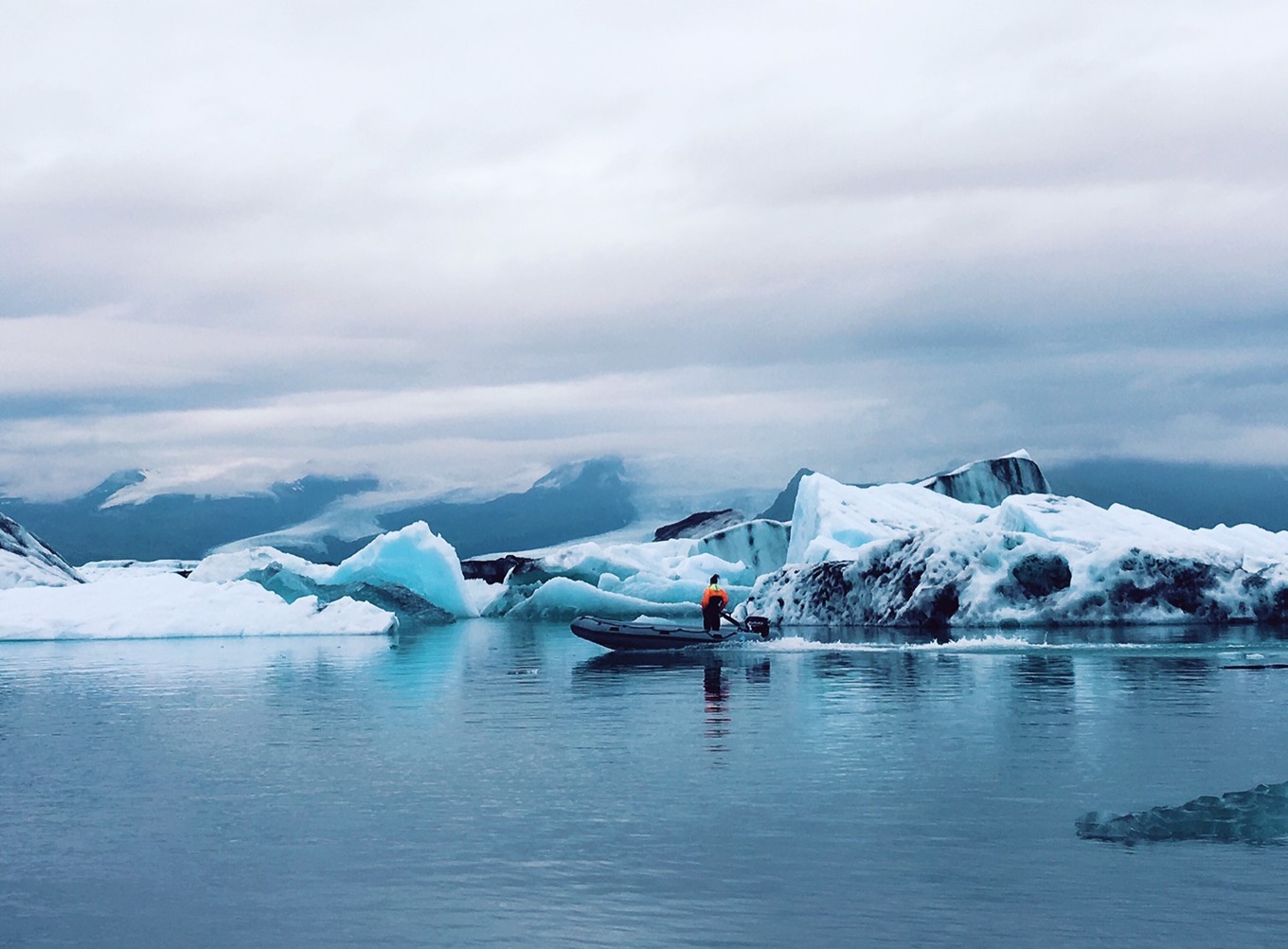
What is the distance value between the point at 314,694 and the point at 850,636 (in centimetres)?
1929

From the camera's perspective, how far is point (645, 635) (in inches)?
1256

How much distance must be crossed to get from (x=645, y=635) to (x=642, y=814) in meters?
21.3

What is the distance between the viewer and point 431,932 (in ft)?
24.0

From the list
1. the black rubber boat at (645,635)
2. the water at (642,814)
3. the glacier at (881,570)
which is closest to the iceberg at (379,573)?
the glacier at (881,570)

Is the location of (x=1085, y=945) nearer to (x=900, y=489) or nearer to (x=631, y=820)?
(x=631, y=820)

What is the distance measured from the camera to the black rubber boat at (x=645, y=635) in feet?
104

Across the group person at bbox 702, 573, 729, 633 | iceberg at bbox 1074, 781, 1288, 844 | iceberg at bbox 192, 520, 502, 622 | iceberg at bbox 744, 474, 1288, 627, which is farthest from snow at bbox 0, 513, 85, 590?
iceberg at bbox 1074, 781, 1288, 844

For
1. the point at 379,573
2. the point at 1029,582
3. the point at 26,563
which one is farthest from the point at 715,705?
the point at 26,563

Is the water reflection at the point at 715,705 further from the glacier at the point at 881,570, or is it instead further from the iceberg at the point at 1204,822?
the glacier at the point at 881,570

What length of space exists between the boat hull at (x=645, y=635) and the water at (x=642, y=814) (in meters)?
9.16

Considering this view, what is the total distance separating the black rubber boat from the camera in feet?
104

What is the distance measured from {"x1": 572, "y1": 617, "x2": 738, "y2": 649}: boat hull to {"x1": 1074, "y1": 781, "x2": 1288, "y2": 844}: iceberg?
71.0ft

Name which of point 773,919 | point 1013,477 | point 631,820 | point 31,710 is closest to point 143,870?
point 631,820

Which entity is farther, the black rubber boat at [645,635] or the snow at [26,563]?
the snow at [26,563]
